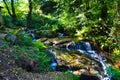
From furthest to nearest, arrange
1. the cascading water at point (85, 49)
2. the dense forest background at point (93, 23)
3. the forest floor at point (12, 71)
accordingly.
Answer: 1. the dense forest background at point (93, 23)
2. the cascading water at point (85, 49)
3. the forest floor at point (12, 71)

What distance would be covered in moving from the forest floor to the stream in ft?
4.86

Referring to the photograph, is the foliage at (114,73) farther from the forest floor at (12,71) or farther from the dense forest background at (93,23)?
the forest floor at (12,71)

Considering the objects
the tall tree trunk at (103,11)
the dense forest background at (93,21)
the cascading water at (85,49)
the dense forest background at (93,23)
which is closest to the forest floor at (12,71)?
the cascading water at (85,49)

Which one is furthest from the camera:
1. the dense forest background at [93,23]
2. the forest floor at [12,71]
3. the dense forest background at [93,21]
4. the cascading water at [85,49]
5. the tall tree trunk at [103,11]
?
the tall tree trunk at [103,11]

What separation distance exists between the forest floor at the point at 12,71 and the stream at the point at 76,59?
1482mm

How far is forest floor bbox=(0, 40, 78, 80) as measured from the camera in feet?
31.9

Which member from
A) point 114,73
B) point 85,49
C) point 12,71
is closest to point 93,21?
point 85,49

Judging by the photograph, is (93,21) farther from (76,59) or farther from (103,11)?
(76,59)

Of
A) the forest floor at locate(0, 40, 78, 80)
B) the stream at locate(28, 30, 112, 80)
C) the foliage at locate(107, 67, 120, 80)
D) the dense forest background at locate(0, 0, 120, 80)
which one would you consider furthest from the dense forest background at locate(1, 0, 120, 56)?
the forest floor at locate(0, 40, 78, 80)

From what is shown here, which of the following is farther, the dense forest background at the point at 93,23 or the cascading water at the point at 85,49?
the dense forest background at the point at 93,23

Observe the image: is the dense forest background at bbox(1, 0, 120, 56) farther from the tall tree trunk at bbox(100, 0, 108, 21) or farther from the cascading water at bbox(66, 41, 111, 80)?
the cascading water at bbox(66, 41, 111, 80)

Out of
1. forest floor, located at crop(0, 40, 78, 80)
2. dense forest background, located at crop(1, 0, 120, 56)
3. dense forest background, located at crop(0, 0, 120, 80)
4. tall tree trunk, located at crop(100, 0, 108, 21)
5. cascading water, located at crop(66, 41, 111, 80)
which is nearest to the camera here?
forest floor, located at crop(0, 40, 78, 80)

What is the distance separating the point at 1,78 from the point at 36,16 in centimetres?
2114

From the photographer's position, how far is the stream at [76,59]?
533 inches
